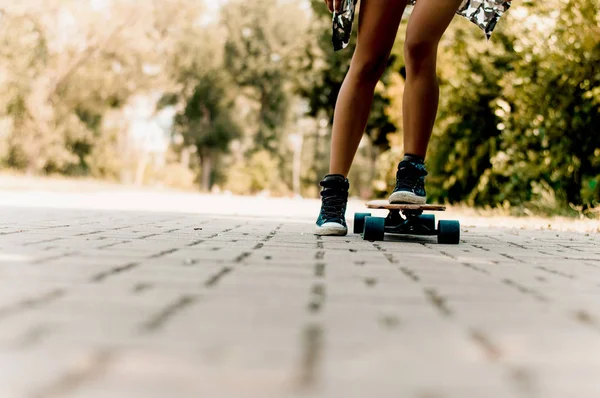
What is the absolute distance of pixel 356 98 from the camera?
143 inches

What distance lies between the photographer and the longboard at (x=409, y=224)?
11.1ft

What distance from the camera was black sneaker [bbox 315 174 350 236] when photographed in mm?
3518

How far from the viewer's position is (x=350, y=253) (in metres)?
2.66

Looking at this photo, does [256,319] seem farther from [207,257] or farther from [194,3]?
[194,3]

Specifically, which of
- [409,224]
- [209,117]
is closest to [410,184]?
[409,224]

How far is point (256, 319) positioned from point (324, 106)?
21.3 meters

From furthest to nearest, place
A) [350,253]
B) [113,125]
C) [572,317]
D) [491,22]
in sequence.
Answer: [113,125], [491,22], [350,253], [572,317]

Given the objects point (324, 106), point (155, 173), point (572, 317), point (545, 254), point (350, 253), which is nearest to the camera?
point (572, 317)

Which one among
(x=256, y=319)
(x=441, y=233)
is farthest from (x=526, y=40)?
(x=256, y=319)

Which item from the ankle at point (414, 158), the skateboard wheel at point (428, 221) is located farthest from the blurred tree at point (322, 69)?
the ankle at point (414, 158)

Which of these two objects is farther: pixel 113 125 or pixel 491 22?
pixel 113 125

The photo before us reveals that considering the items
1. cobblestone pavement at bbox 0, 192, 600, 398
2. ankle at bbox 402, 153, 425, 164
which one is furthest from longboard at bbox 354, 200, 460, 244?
cobblestone pavement at bbox 0, 192, 600, 398

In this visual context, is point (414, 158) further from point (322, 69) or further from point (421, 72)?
point (322, 69)

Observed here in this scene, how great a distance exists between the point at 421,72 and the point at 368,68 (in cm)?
29
